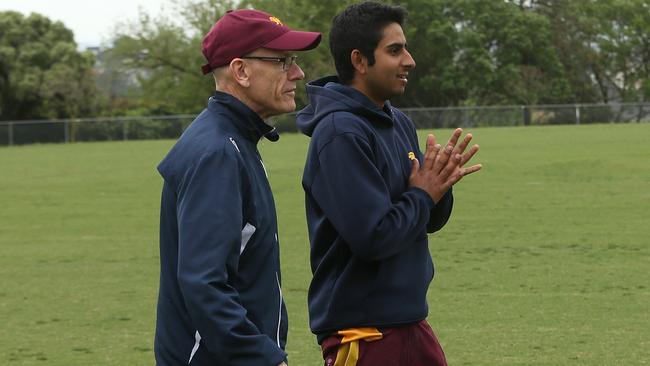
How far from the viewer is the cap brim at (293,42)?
3498 millimetres

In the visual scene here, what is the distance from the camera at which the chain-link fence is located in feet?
168

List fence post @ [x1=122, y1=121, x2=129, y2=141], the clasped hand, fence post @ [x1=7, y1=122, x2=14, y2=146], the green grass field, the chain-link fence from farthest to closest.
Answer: fence post @ [x1=122, y1=121, x2=129, y2=141]
the chain-link fence
fence post @ [x1=7, y1=122, x2=14, y2=146]
the green grass field
the clasped hand

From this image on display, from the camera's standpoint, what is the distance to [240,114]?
3.48m

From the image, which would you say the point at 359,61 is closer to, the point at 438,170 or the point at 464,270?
the point at 438,170

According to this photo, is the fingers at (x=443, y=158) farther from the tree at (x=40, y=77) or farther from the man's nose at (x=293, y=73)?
the tree at (x=40, y=77)

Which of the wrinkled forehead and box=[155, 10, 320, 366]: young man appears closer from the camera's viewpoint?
box=[155, 10, 320, 366]: young man

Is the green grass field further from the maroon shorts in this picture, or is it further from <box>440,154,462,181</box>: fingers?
<box>440,154,462,181</box>: fingers

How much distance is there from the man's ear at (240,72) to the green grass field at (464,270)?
4040mm

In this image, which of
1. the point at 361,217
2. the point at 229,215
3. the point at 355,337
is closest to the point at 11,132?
the point at 355,337

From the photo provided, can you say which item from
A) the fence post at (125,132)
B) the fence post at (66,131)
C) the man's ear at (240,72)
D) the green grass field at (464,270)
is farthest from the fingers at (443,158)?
the fence post at (125,132)

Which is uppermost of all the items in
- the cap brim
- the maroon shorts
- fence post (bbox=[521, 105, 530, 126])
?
the cap brim

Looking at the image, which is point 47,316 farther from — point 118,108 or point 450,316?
point 118,108

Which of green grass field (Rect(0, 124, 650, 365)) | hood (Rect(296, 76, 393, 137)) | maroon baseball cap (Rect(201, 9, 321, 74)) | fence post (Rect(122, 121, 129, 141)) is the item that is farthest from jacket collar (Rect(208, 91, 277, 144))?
fence post (Rect(122, 121, 129, 141))

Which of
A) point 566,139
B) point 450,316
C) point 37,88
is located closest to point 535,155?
point 566,139
